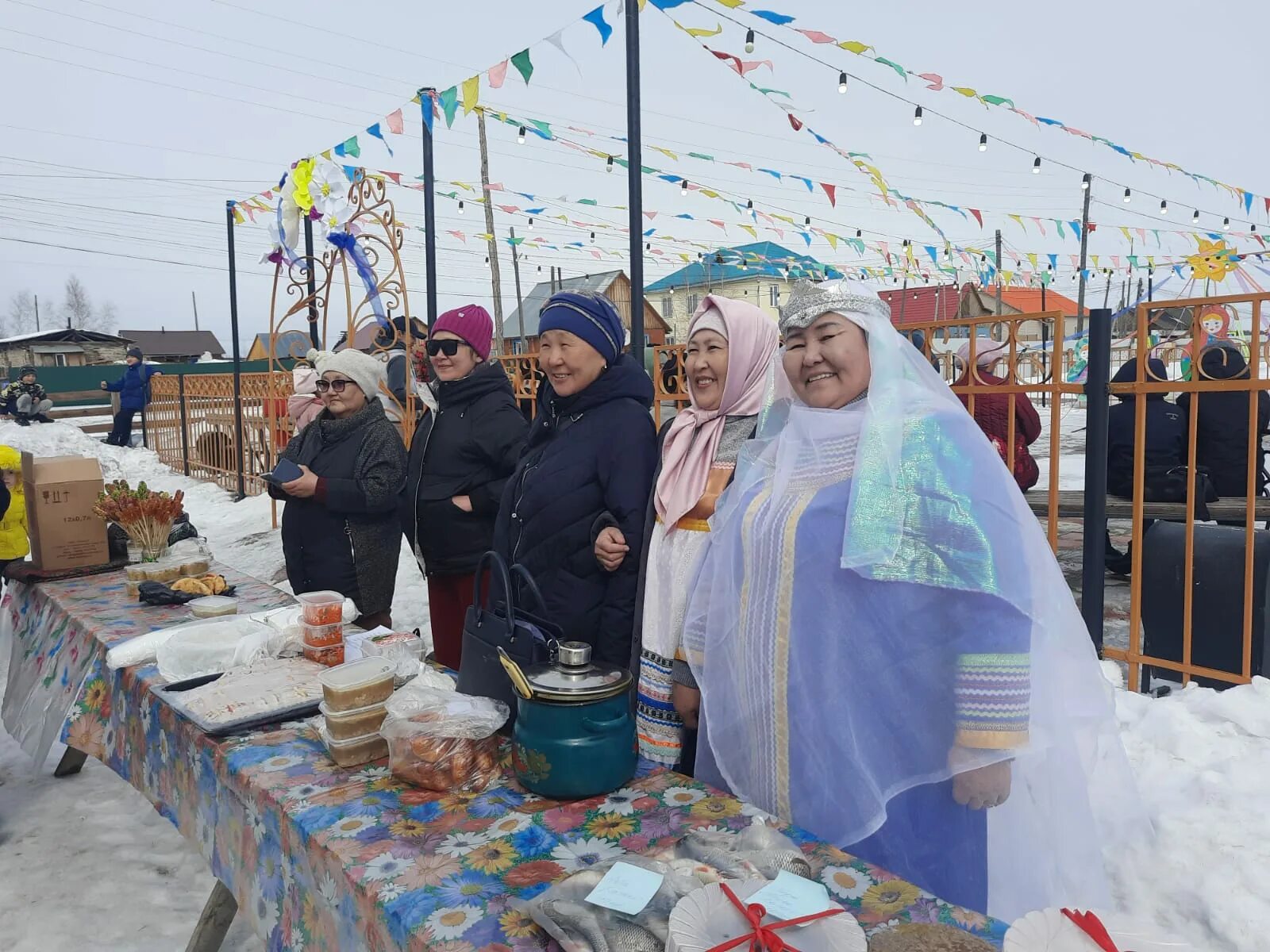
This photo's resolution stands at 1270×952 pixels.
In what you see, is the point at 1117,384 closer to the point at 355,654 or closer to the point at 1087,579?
the point at 1087,579

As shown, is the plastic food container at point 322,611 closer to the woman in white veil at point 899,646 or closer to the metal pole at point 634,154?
the woman in white veil at point 899,646

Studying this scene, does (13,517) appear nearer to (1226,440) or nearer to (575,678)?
(575,678)

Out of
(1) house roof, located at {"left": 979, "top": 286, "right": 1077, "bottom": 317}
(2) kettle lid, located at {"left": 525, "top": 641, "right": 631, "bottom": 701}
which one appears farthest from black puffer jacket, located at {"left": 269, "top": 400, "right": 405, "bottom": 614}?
(1) house roof, located at {"left": 979, "top": 286, "right": 1077, "bottom": 317}

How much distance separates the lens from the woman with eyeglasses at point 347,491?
3430mm

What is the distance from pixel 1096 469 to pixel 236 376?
872 cm

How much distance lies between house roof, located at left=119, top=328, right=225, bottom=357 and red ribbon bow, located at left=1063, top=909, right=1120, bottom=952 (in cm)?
6462

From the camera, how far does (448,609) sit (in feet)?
11.6

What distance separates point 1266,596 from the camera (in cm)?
322

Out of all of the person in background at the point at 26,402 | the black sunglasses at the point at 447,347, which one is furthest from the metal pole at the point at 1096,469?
the person in background at the point at 26,402

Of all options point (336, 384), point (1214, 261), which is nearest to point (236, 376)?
point (336, 384)

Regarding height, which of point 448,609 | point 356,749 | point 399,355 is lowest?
point 448,609

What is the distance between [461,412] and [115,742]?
1.64 m

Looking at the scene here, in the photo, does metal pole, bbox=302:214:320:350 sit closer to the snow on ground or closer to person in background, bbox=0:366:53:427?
the snow on ground

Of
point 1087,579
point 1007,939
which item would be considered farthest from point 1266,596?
point 1007,939
